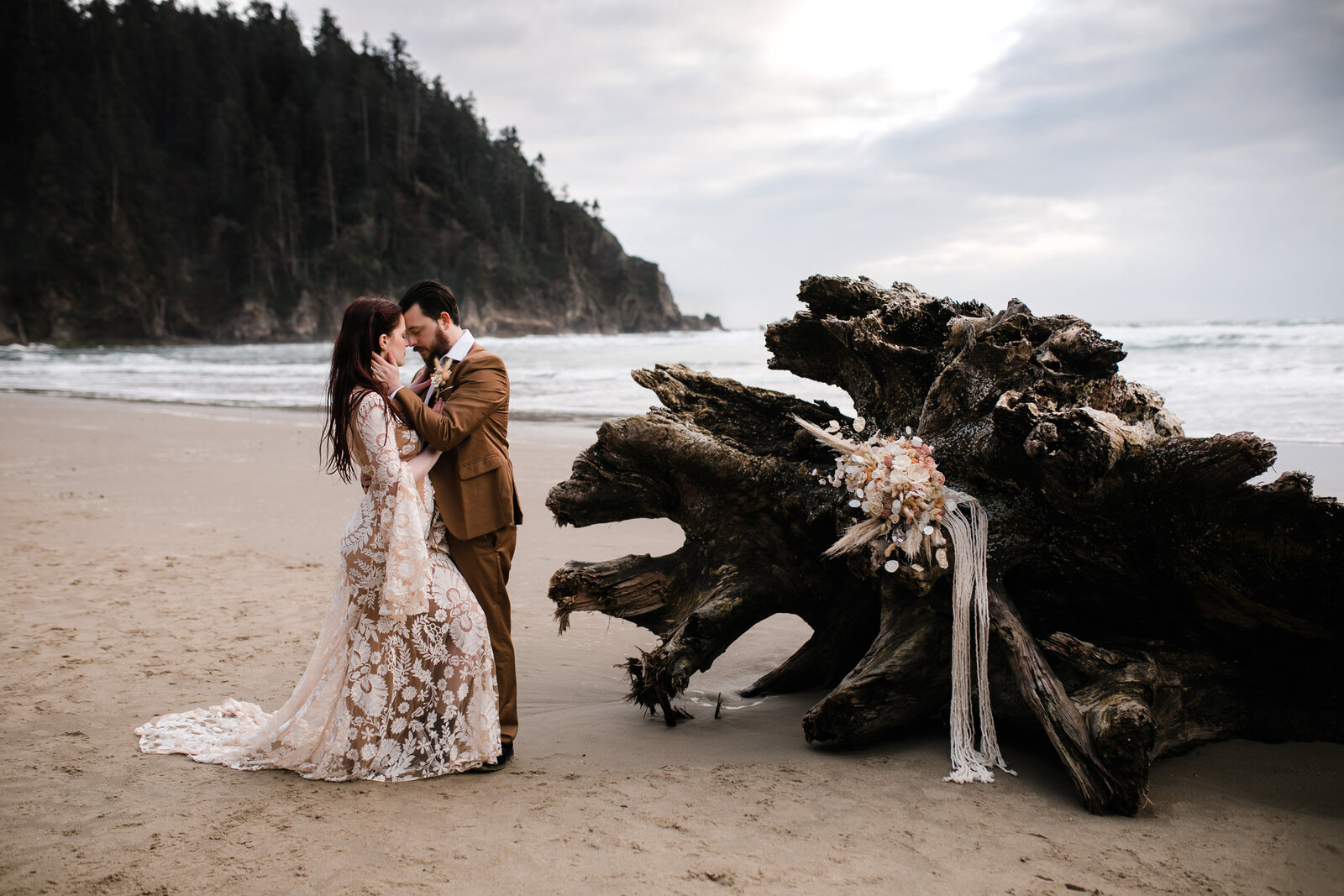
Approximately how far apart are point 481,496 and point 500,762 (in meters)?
1.17

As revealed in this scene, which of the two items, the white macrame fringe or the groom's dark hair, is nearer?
the white macrame fringe

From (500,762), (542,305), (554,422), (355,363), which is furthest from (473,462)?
(542,305)

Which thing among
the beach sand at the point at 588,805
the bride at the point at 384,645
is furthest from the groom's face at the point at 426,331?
the beach sand at the point at 588,805

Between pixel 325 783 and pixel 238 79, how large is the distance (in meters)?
90.6

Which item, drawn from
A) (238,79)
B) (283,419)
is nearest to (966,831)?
(283,419)

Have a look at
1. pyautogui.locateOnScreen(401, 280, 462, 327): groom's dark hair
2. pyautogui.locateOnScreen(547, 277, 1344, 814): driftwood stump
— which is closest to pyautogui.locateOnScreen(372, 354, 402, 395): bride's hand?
pyautogui.locateOnScreen(401, 280, 462, 327): groom's dark hair

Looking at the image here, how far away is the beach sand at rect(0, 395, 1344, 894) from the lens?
269 cm

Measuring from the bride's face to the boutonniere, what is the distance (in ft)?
0.50

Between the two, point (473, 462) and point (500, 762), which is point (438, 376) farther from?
point (500, 762)

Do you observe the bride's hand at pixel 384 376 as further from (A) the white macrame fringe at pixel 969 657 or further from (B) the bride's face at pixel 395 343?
(A) the white macrame fringe at pixel 969 657

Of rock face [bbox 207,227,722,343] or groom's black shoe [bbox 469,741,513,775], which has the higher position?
rock face [bbox 207,227,722,343]

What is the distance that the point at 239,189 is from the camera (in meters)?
74.2

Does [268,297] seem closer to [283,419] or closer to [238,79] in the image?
[238,79]

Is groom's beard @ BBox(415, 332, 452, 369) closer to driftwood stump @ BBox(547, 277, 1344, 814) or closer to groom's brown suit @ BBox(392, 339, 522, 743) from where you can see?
groom's brown suit @ BBox(392, 339, 522, 743)
